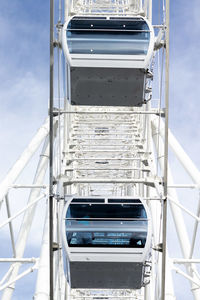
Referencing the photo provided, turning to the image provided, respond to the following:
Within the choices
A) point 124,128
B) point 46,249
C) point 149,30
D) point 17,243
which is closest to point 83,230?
point 46,249

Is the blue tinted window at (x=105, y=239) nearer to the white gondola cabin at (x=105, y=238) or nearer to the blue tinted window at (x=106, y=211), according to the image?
the white gondola cabin at (x=105, y=238)

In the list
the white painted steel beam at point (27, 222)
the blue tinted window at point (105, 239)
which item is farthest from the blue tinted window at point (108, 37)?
the white painted steel beam at point (27, 222)

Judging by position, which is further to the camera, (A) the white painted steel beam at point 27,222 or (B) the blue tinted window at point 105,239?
(A) the white painted steel beam at point 27,222

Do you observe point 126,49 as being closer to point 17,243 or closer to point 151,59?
point 151,59

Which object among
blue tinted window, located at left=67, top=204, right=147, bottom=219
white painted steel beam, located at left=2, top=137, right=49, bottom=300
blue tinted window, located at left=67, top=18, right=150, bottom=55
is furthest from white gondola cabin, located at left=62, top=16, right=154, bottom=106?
white painted steel beam, located at left=2, top=137, right=49, bottom=300

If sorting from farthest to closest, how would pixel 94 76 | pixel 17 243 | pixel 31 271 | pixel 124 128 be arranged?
pixel 124 128, pixel 17 243, pixel 31 271, pixel 94 76

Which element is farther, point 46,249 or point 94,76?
point 46,249

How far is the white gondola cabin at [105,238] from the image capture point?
37.6 ft

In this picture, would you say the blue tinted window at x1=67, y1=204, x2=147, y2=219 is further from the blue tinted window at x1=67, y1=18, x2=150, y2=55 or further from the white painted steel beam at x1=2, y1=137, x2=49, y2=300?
the blue tinted window at x1=67, y1=18, x2=150, y2=55

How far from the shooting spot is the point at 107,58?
37.4ft

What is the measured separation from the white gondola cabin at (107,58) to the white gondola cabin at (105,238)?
196cm

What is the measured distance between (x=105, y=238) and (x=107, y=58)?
3.24 metres

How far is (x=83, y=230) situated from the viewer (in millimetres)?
11570

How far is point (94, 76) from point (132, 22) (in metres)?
1.33
